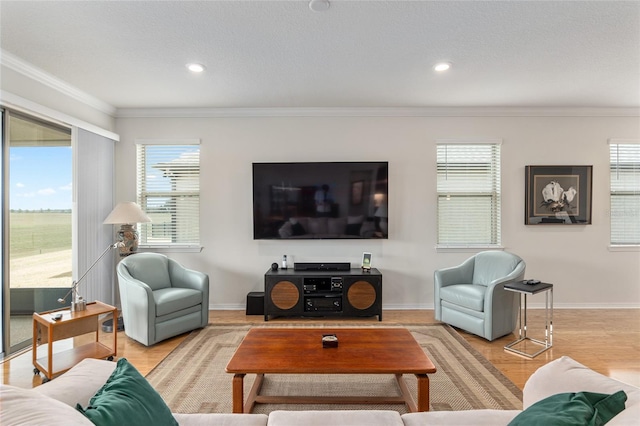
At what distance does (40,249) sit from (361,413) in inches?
141

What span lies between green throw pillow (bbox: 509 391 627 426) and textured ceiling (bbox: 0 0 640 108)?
2222 mm

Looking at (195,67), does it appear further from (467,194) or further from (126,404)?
(467,194)

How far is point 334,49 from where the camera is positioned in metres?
2.77

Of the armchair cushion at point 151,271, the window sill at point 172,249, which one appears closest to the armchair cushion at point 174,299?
the armchair cushion at point 151,271

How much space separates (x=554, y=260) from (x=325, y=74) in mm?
3795

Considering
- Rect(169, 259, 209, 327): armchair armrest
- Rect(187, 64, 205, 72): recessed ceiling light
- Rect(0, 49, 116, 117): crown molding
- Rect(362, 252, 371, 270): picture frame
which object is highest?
Rect(187, 64, 205, 72): recessed ceiling light

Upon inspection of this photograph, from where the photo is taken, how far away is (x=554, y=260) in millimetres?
4430

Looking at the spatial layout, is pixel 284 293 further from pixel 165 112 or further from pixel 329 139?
pixel 165 112

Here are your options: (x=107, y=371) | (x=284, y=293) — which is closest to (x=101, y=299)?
(x=284, y=293)

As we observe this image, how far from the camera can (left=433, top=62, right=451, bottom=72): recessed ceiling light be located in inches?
120

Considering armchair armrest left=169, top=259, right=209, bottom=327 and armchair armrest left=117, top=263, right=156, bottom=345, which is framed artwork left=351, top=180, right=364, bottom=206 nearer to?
armchair armrest left=169, top=259, right=209, bottom=327

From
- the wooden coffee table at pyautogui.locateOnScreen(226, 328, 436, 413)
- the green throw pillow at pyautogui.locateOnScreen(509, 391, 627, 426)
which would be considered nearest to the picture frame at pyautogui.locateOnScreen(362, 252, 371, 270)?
the wooden coffee table at pyautogui.locateOnScreen(226, 328, 436, 413)

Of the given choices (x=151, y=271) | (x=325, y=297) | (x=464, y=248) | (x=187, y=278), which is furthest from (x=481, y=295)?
(x=151, y=271)

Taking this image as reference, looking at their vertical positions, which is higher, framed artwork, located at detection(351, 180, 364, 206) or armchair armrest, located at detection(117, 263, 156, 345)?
framed artwork, located at detection(351, 180, 364, 206)
